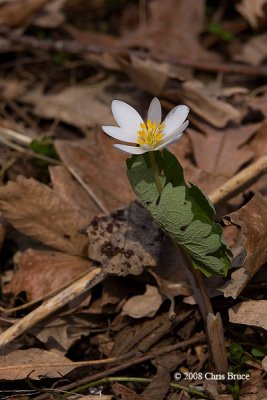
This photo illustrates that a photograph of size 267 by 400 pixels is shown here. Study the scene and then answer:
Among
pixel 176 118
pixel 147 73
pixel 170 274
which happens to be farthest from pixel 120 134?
pixel 147 73

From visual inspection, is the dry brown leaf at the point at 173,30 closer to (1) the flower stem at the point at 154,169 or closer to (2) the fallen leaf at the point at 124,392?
(1) the flower stem at the point at 154,169

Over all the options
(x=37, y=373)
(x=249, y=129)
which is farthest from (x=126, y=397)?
(x=249, y=129)

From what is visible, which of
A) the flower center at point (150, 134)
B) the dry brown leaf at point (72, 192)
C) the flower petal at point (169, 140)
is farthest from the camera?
the dry brown leaf at point (72, 192)

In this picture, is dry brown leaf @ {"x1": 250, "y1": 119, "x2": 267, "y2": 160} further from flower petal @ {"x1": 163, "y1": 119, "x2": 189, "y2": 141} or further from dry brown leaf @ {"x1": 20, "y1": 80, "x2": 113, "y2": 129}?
flower petal @ {"x1": 163, "y1": 119, "x2": 189, "y2": 141}

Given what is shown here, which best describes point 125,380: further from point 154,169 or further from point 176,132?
point 176,132

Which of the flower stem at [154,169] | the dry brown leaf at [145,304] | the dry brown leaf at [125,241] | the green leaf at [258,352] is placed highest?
the flower stem at [154,169]

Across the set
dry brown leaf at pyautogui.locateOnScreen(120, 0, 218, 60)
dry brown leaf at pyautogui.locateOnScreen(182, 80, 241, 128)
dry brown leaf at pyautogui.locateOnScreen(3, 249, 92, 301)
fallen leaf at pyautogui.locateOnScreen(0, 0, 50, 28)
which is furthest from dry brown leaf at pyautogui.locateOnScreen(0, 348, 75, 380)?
fallen leaf at pyautogui.locateOnScreen(0, 0, 50, 28)

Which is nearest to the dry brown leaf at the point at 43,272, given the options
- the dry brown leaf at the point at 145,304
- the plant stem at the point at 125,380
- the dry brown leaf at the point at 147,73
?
the dry brown leaf at the point at 145,304
